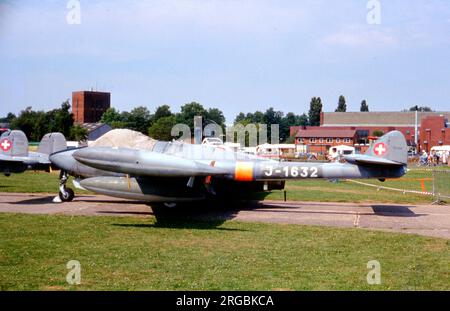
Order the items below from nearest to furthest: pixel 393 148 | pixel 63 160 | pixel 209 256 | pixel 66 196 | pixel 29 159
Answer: pixel 209 256 < pixel 393 148 < pixel 63 160 < pixel 66 196 < pixel 29 159

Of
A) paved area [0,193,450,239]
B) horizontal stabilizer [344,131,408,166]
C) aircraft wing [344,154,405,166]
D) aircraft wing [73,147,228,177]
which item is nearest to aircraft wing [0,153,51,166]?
paved area [0,193,450,239]

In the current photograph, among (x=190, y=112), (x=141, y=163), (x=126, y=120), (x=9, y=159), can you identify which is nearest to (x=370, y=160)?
(x=141, y=163)

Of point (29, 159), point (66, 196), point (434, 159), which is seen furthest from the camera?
point (434, 159)

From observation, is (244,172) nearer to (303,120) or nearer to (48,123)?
(48,123)

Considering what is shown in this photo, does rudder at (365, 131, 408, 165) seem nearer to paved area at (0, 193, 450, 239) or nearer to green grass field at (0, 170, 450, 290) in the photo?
paved area at (0, 193, 450, 239)

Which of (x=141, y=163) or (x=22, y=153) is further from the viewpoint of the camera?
(x=22, y=153)

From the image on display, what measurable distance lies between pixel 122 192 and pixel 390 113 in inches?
4270

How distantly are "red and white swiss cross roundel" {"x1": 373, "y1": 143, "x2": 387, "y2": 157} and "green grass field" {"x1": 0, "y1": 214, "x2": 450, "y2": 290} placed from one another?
10.6 ft

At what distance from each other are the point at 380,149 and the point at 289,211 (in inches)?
130

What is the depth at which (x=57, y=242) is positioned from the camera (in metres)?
9.03

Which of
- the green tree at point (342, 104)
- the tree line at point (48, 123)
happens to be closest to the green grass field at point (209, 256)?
the tree line at point (48, 123)

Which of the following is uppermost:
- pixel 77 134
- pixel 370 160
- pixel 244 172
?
pixel 77 134

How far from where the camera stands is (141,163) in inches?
422
